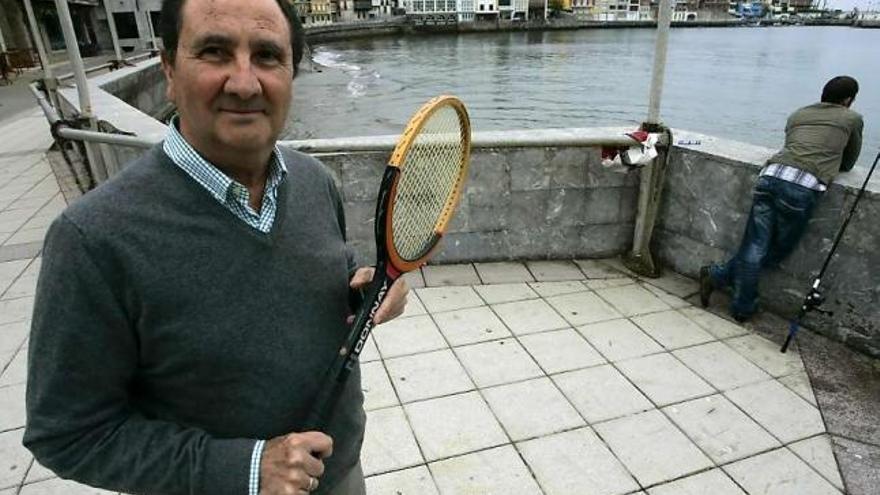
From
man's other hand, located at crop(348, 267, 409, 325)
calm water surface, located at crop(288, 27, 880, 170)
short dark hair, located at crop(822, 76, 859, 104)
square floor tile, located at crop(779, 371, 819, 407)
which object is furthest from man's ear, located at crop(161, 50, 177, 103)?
calm water surface, located at crop(288, 27, 880, 170)

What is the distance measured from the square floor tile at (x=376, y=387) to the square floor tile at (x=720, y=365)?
202cm

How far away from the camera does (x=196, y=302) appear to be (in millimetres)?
1100

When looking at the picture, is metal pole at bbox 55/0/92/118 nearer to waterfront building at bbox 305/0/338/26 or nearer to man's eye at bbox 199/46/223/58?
man's eye at bbox 199/46/223/58

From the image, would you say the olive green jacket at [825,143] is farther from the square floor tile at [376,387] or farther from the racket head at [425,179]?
the square floor tile at [376,387]

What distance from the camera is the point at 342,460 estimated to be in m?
1.48

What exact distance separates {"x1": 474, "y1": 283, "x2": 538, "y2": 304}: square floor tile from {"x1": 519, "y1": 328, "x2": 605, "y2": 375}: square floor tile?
22.0 inches

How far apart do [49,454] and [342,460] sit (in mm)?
693

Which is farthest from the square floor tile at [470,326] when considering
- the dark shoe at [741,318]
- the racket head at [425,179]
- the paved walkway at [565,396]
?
the racket head at [425,179]

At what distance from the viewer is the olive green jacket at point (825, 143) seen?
3.71 metres

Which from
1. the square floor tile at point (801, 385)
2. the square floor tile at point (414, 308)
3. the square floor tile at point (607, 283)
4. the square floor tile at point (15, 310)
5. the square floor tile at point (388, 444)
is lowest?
the square floor tile at point (801, 385)

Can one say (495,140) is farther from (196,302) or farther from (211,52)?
(196,302)

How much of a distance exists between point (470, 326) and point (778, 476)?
208 cm

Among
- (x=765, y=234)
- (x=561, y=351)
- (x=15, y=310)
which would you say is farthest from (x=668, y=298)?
(x=15, y=310)

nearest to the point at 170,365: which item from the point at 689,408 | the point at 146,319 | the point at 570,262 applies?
Answer: the point at 146,319
